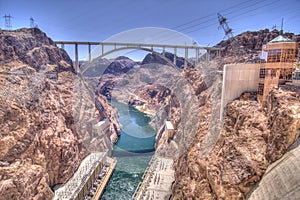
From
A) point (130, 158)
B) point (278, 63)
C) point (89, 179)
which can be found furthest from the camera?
point (130, 158)

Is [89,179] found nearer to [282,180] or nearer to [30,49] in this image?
[282,180]

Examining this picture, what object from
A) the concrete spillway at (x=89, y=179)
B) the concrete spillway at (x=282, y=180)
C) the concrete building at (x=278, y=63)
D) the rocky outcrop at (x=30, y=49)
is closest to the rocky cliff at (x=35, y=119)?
the rocky outcrop at (x=30, y=49)

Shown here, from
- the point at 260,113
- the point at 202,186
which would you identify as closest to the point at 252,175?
the point at 202,186

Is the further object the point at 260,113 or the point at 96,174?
the point at 96,174

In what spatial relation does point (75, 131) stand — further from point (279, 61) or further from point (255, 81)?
point (279, 61)

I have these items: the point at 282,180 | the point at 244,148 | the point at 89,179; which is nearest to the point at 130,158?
the point at 89,179

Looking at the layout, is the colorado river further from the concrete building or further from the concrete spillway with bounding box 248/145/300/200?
the concrete building
